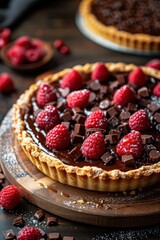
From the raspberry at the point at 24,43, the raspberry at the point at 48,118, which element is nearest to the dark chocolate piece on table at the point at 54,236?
the raspberry at the point at 48,118

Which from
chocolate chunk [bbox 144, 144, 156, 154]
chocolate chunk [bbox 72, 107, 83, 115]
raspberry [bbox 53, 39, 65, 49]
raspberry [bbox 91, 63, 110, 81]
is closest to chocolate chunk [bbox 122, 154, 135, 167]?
chocolate chunk [bbox 144, 144, 156, 154]

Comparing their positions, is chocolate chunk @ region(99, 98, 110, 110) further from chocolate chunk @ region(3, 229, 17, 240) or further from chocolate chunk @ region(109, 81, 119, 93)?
chocolate chunk @ region(3, 229, 17, 240)

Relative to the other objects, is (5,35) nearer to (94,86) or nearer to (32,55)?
(32,55)

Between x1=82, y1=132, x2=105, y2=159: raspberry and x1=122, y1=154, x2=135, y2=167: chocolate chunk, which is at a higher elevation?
x1=82, y1=132, x2=105, y2=159: raspberry

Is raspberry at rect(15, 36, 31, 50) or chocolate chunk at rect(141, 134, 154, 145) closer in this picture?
chocolate chunk at rect(141, 134, 154, 145)

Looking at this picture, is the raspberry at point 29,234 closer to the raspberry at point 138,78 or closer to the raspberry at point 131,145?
the raspberry at point 131,145

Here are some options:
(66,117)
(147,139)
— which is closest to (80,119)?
(66,117)
